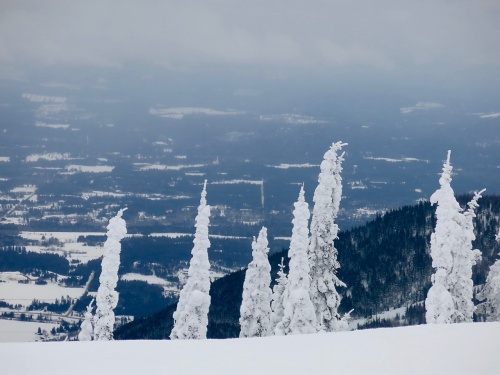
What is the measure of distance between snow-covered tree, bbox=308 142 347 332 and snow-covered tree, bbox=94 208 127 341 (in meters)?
8.80

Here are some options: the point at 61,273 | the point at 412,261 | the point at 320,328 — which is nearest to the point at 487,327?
the point at 320,328

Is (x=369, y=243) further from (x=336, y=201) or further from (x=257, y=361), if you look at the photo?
(x=257, y=361)

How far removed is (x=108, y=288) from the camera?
2911 cm

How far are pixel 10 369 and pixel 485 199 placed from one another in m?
123

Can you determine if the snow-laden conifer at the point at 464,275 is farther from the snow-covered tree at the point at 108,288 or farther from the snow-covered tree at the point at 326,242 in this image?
the snow-covered tree at the point at 108,288

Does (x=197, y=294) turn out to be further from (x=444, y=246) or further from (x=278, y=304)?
(x=444, y=246)

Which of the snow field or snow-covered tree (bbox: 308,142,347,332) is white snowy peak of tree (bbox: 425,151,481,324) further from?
the snow field

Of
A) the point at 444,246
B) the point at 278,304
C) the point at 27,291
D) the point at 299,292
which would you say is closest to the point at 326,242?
the point at 299,292

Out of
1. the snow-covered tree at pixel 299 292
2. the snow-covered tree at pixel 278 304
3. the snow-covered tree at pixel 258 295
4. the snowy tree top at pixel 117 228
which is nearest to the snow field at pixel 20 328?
the snow-covered tree at pixel 258 295

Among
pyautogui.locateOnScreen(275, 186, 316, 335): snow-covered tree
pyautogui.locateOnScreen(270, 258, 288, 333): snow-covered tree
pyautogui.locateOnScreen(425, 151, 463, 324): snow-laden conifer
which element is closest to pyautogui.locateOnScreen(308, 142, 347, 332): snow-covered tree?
pyautogui.locateOnScreen(275, 186, 316, 335): snow-covered tree

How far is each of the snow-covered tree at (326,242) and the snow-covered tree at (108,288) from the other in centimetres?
880

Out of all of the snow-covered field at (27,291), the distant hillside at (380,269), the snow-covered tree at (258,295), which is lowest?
the snow-covered field at (27,291)

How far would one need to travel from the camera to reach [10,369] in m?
11.3

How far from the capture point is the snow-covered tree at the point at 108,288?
2902 centimetres
